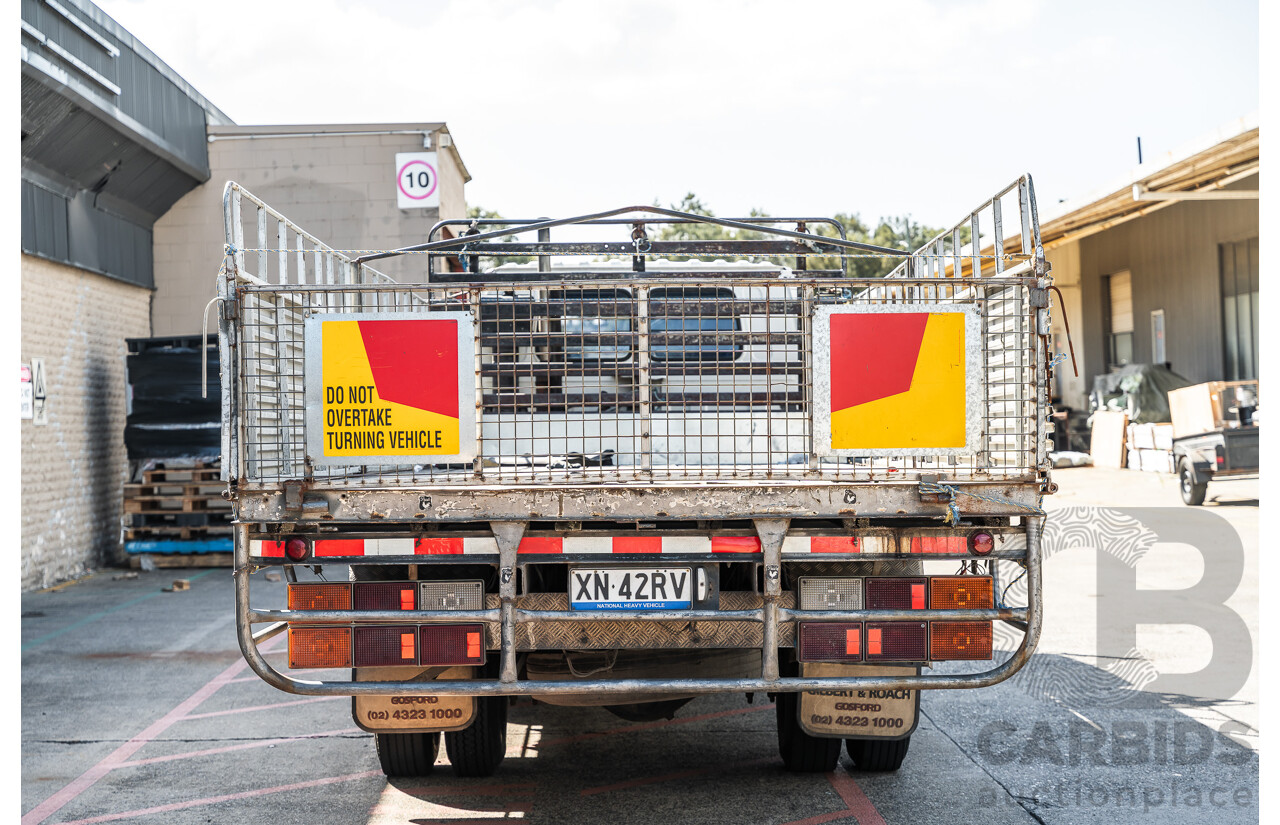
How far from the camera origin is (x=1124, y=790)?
4574mm

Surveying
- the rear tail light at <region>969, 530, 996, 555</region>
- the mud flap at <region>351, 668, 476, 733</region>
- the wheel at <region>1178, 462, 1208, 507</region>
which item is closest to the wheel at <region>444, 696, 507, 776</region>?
the mud flap at <region>351, 668, 476, 733</region>

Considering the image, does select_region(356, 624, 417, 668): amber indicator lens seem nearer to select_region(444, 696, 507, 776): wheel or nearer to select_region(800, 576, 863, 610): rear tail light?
select_region(444, 696, 507, 776): wheel

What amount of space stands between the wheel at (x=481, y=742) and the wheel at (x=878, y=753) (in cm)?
166

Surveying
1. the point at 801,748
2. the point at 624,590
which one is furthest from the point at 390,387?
the point at 801,748

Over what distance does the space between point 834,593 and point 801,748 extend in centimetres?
127

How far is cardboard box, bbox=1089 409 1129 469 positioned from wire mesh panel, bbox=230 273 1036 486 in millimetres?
17441

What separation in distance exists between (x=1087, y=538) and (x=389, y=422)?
10.7 meters

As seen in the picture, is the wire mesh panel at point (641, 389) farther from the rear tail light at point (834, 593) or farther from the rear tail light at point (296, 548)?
the rear tail light at point (834, 593)

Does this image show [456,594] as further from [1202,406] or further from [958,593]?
[1202,406]

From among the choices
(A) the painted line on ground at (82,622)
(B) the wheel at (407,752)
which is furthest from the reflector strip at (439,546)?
(A) the painted line on ground at (82,622)

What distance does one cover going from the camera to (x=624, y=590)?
12.6ft

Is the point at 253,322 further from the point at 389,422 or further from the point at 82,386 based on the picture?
the point at 82,386

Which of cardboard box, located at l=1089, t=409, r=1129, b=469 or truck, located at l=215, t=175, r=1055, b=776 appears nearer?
truck, located at l=215, t=175, r=1055, b=776

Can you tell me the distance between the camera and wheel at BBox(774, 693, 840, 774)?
4.75 metres
